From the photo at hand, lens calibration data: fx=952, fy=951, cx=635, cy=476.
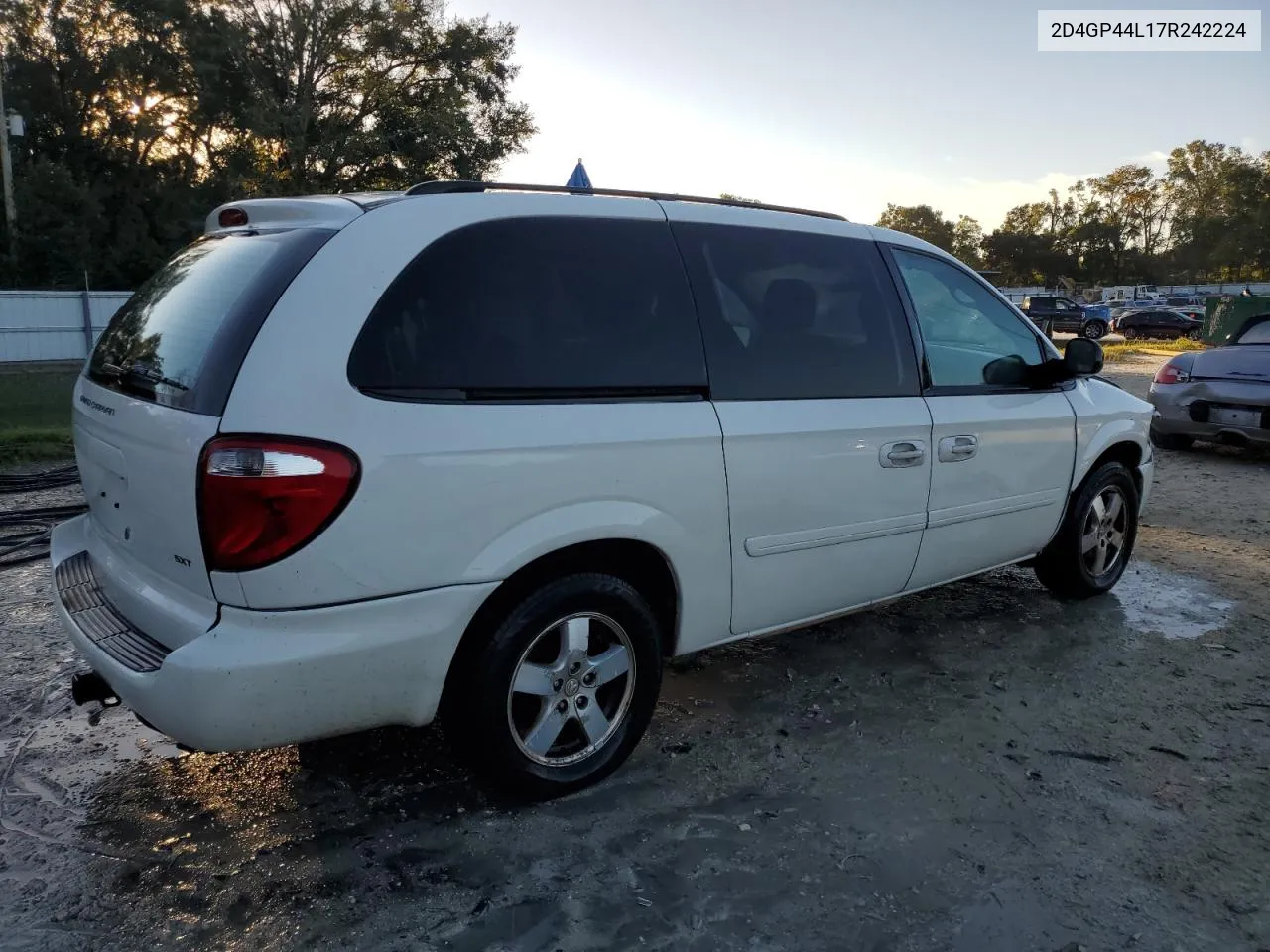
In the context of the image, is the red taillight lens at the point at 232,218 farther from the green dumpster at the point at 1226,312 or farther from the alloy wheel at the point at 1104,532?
the green dumpster at the point at 1226,312

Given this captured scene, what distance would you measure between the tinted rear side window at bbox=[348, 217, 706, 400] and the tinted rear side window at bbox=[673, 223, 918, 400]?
0.12 m

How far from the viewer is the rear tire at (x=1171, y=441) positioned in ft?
31.8

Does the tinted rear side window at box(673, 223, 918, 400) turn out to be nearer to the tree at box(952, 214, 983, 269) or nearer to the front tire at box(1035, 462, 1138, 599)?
the front tire at box(1035, 462, 1138, 599)

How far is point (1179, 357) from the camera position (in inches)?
377

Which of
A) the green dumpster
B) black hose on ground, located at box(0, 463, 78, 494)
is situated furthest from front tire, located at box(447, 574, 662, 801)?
the green dumpster

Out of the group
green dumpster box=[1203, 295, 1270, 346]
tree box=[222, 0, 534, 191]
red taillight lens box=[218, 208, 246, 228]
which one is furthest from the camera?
tree box=[222, 0, 534, 191]

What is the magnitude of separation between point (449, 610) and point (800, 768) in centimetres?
141

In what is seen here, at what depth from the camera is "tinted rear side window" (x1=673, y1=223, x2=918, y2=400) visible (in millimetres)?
3213

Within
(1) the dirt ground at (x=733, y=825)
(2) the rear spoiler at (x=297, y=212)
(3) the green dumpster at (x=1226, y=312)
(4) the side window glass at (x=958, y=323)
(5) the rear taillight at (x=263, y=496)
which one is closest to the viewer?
(5) the rear taillight at (x=263, y=496)

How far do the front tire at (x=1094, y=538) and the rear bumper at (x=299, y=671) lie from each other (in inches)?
135

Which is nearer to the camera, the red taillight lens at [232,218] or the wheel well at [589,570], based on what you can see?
the wheel well at [589,570]

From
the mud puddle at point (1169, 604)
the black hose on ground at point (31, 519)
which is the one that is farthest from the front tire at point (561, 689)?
the mud puddle at point (1169, 604)

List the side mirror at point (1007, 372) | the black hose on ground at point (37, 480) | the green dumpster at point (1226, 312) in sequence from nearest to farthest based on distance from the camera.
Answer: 1. the side mirror at point (1007, 372)
2. the black hose on ground at point (37, 480)
3. the green dumpster at point (1226, 312)

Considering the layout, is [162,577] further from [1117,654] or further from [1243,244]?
[1243,244]
